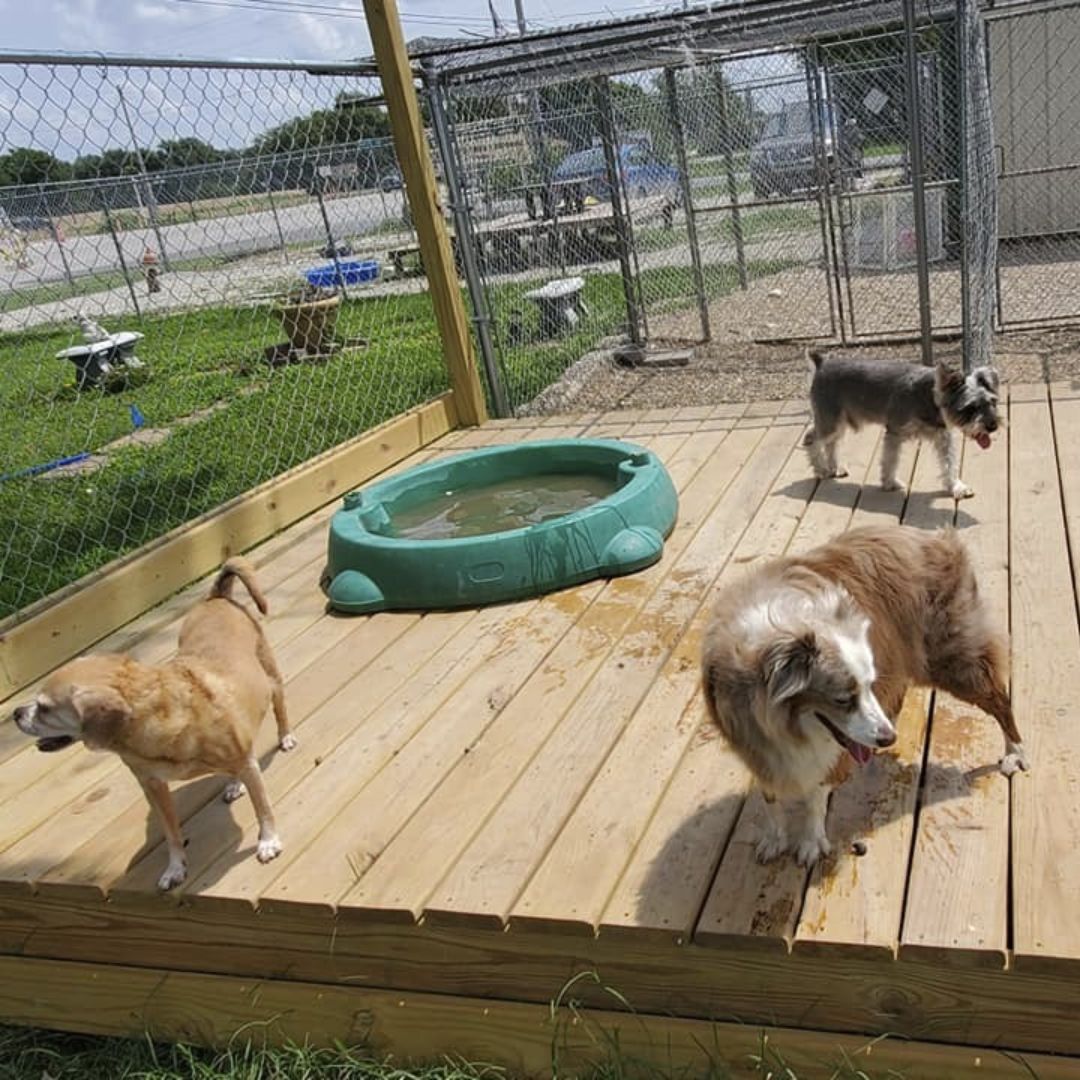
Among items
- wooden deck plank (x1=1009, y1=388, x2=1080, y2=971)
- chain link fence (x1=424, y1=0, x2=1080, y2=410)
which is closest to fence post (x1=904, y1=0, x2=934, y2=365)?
chain link fence (x1=424, y1=0, x2=1080, y2=410)

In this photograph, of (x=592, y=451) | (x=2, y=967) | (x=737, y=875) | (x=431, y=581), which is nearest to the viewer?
(x=737, y=875)

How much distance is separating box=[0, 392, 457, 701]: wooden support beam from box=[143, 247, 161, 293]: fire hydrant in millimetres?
3662

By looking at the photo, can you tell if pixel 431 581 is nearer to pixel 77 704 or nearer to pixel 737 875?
pixel 77 704

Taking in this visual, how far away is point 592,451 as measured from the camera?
4.88m

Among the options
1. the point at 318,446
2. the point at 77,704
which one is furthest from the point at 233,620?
the point at 318,446

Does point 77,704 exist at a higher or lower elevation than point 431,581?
higher

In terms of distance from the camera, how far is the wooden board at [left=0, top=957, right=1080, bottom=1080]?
2.07 meters

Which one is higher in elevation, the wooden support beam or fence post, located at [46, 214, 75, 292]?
fence post, located at [46, 214, 75, 292]

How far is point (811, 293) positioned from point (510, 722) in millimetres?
8487

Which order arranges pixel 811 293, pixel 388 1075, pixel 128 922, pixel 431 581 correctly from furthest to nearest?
pixel 811 293 < pixel 431 581 < pixel 128 922 < pixel 388 1075

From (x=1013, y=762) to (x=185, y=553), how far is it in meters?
3.47

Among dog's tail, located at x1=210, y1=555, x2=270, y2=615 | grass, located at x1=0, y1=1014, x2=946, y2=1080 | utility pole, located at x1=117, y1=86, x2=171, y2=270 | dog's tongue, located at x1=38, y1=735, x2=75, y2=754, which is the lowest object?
grass, located at x1=0, y1=1014, x2=946, y2=1080

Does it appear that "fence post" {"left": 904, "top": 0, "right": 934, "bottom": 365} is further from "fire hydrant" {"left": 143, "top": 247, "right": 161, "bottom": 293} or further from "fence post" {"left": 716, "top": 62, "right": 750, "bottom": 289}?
"fire hydrant" {"left": 143, "top": 247, "right": 161, "bottom": 293}

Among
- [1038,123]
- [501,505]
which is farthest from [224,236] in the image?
[1038,123]
